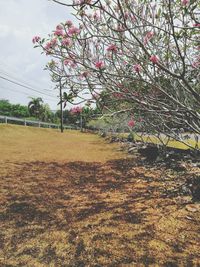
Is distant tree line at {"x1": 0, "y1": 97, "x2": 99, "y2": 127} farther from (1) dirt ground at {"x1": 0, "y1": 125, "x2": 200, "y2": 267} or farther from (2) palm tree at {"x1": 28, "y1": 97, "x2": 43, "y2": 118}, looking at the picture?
(1) dirt ground at {"x1": 0, "y1": 125, "x2": 200, "y2": 267}

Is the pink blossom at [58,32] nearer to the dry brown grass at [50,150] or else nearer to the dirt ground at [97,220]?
the dirt ground at [97,220]

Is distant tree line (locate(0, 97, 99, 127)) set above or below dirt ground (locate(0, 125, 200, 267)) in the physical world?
above

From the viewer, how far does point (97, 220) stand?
17.7ft

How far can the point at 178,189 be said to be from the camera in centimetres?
730

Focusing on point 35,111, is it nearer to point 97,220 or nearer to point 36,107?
point 36,107

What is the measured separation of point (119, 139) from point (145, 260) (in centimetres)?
1870

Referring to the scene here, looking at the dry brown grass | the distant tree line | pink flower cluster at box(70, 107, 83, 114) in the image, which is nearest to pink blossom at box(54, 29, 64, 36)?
pink flower cluster at box(70, 107, 83, 114)

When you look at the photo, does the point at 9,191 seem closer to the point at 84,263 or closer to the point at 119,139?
the point at 84,263

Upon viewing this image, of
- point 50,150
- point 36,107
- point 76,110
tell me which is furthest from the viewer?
point 36,107

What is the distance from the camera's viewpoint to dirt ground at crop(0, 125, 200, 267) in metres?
4.12

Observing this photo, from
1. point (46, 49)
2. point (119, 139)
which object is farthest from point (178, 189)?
point (119, 139)

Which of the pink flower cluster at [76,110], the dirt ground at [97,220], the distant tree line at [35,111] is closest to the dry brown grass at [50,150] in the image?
the dirt ground at [97,220]

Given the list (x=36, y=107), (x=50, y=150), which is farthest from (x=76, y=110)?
(x=36, y=107)

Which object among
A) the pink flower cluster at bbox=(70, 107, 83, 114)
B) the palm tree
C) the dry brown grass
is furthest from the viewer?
the palm tree
